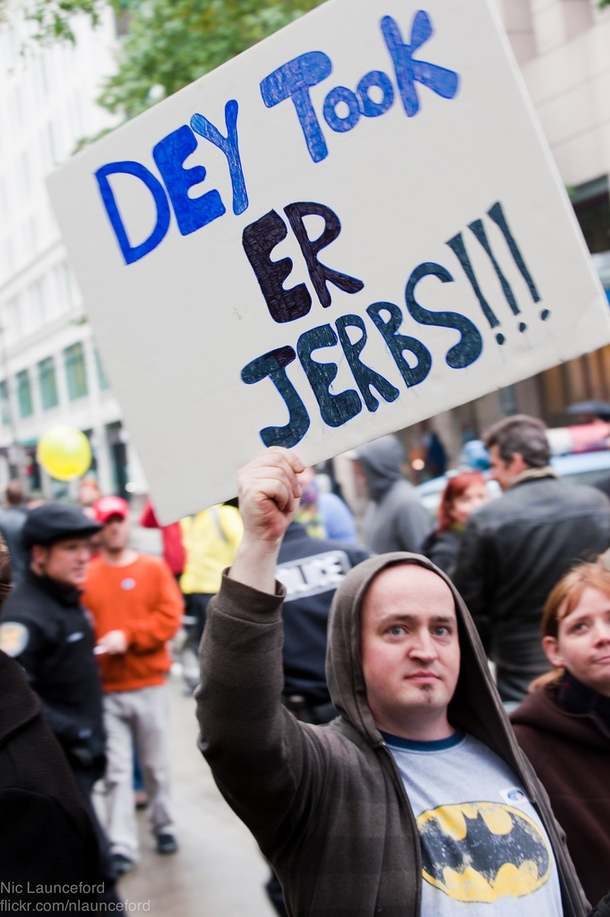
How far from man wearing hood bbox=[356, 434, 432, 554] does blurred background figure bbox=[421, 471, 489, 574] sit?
0.31 meters

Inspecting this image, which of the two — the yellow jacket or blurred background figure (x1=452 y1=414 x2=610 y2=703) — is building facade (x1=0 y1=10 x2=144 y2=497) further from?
blurred background figure (x1=452 y1=414 x2=610 y2=703)

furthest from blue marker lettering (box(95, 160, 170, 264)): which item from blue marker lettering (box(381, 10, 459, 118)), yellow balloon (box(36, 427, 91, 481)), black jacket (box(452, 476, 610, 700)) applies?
yellow balloon (box(36, 427, 91, 481))

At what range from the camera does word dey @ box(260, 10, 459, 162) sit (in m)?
1.94

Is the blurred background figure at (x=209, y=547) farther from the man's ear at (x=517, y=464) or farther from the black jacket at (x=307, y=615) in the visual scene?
the man's ear at (x=517, y=464)

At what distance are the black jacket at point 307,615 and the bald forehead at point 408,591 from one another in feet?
5.84

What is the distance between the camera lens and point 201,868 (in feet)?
16.4

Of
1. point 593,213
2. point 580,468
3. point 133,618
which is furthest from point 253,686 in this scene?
point 593,213

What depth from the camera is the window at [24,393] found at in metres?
48.8

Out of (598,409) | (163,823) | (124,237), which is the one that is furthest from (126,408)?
(598,409)

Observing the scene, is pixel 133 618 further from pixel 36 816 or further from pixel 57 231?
pixel 57 231

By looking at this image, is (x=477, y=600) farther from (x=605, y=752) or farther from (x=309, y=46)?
(x=309, y=46)

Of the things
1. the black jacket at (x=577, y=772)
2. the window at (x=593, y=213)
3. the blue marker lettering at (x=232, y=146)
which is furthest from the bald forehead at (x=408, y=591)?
the window at (x=593, y=213)

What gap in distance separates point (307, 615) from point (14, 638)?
1144 millimetres

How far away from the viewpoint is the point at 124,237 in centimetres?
211
